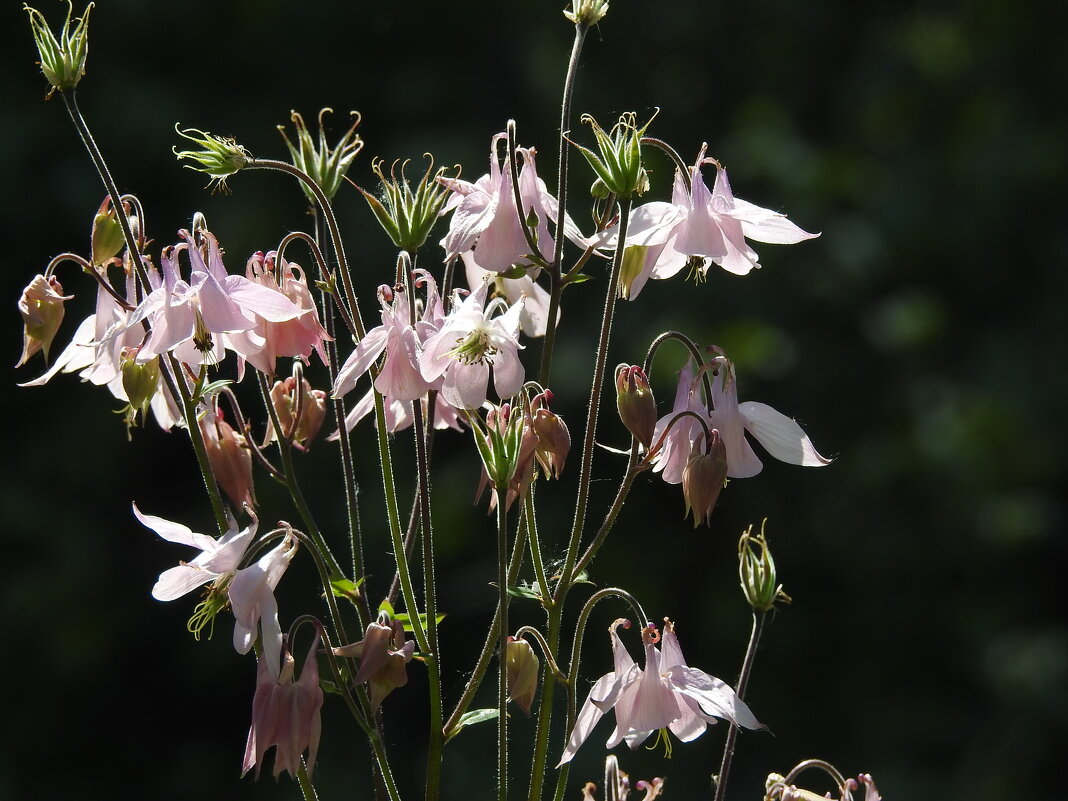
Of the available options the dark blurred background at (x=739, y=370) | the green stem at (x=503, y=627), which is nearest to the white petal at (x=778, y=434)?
the green stem at (x=503, y=627)

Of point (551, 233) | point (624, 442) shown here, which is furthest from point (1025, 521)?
point (551, 233)

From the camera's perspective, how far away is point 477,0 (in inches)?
167

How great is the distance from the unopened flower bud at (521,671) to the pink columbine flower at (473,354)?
20 centimetres

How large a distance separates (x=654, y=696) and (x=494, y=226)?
14.9 inches

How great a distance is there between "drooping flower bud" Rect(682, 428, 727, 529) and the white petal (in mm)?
47

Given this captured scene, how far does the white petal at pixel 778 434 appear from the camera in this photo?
3.34ft

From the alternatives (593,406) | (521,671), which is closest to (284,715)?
(521,671)

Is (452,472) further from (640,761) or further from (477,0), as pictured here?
(477,0)

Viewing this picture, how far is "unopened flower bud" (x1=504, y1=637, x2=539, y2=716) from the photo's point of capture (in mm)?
1032

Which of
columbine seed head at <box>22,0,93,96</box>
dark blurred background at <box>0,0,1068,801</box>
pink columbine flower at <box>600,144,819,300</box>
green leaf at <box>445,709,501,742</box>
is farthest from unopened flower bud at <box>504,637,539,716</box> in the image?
dark blurred background at <box>0,0,1068,801</box>

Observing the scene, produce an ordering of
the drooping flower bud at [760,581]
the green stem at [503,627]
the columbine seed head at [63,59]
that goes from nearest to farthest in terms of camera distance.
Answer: the green stem at [503,627] < the columbine seed head at [63,59] < the drooping flower bud at [760,581]

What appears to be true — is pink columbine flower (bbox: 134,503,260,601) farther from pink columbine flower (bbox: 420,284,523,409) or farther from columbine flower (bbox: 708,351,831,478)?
columbine flower (bbox: 708,351,831,478)

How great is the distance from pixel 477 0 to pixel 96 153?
137 inches

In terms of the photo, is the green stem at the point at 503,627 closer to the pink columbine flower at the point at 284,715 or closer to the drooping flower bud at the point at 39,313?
the pink columbine flower at the point at 284,715
